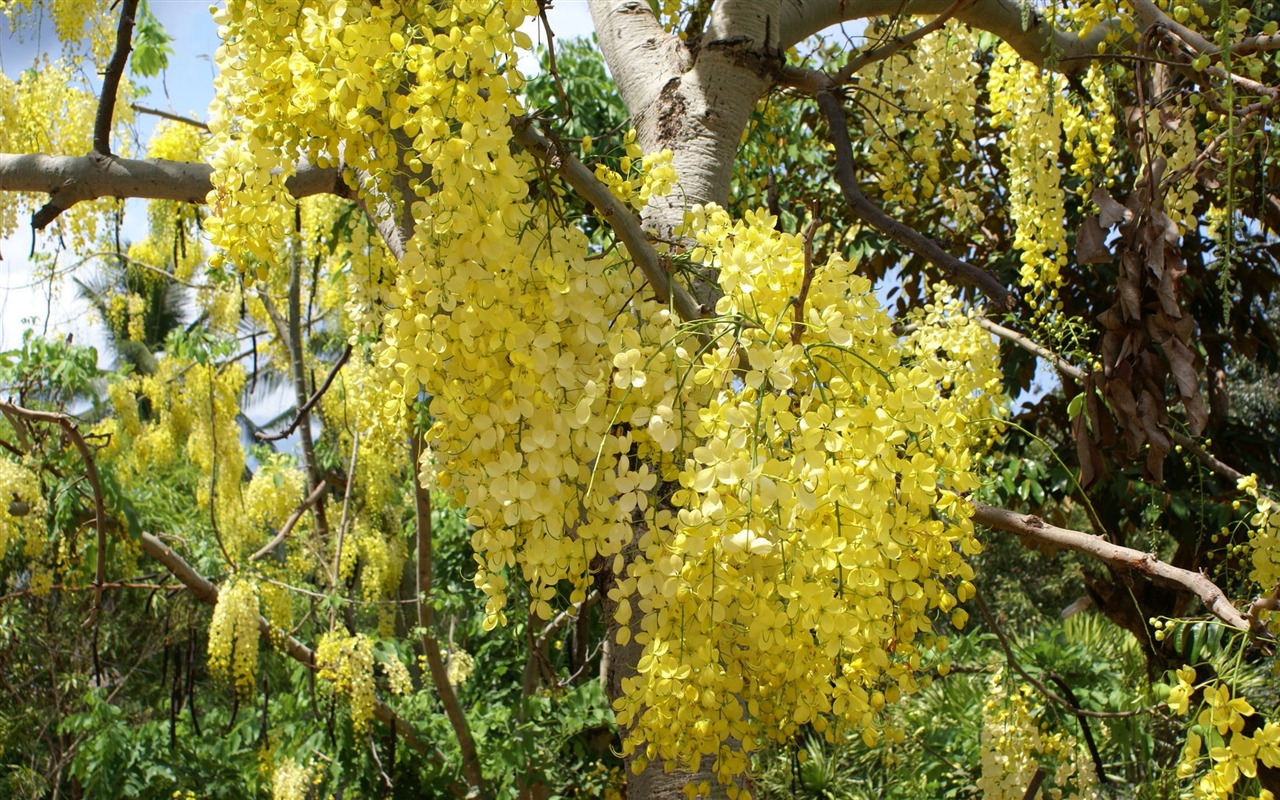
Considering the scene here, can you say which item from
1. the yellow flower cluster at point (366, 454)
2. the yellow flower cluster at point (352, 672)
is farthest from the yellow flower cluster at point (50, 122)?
the yellow flower cluster at point (352, 672)

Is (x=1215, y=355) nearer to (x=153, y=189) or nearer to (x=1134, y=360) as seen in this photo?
A: (x=1134, y=360)

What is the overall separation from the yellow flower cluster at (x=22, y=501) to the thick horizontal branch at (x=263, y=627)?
0.84m

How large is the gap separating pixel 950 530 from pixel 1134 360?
767 mm

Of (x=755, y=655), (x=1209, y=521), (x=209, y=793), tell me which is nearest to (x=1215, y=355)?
(x=1209, y=521)

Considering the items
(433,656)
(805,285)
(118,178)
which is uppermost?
(118,178)

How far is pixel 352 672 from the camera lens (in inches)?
157

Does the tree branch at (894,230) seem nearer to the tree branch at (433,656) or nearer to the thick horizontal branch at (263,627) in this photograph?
the tree branch at (433,656)

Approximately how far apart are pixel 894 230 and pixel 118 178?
161cm

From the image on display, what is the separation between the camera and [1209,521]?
3730 millimetres

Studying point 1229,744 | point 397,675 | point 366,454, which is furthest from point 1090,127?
point 366,454

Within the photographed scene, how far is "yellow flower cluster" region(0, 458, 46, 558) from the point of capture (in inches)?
174

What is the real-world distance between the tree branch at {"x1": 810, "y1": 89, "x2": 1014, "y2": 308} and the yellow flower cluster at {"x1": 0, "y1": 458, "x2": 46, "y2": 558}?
3.80 meters

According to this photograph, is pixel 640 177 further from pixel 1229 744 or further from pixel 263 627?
pixel 263 627

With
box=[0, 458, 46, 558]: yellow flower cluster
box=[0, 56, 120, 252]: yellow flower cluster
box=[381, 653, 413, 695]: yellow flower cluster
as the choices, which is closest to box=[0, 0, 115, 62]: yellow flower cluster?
box=[0, 56, 120, 252]: yellow flower cluster
